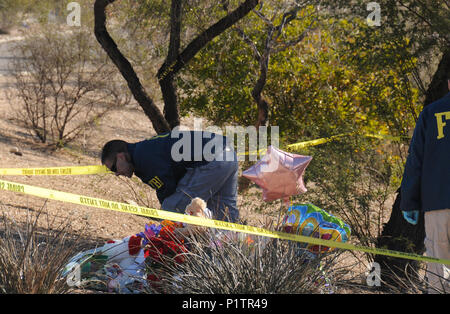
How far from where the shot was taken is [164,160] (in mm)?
4672

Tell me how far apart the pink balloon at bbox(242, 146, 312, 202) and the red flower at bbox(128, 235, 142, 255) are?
40.6 inches

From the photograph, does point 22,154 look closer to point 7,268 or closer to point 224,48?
point 224,48

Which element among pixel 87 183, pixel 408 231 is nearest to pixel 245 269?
pixel 408 231

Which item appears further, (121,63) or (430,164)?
(121,63)

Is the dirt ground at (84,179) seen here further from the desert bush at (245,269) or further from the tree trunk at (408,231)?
the tree trunk at (408,231)

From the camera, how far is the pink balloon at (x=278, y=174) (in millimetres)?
4867

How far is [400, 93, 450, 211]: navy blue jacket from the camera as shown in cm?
405

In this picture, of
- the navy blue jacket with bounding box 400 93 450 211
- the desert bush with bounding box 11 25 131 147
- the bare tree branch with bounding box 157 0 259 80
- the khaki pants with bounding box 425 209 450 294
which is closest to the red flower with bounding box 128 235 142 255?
the navy blue jacket with bounding box 400 93 450 211

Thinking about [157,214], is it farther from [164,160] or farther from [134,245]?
[164,160]

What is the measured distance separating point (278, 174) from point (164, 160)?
36.9 inches

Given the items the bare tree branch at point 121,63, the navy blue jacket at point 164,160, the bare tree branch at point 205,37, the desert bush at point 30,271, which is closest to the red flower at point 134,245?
the navy blue jacket at point 164,160

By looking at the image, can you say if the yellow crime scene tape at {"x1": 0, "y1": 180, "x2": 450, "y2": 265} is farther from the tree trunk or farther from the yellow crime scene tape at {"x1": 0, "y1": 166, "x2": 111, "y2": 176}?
the tree trunk

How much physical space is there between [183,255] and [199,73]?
5.14 m
